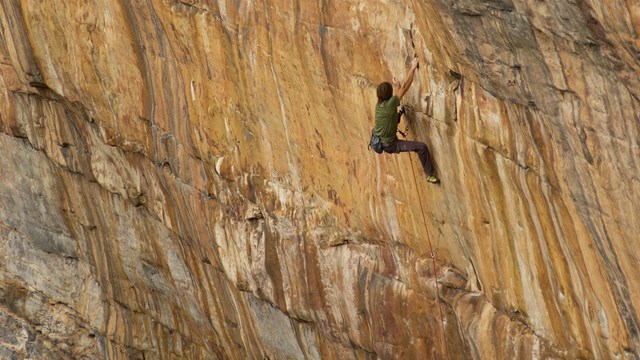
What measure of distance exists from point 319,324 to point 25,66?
6.90m

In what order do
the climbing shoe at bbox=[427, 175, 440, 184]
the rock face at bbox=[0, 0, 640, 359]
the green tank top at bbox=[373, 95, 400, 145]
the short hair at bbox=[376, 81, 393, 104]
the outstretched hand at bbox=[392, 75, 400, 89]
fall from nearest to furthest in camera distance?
the rock face at bbox=[0, 0, 640, 359], the short hair at bbox=[376, 81, 393, 104], the green tank top at bbox=[373, 95, 400, 145], the outstretched hand at bbox=[392, 75, 400, 89], the climbing shoe at bbox=[427, 175, 440, 184]

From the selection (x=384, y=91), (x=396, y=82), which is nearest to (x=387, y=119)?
(x=384, y=91)

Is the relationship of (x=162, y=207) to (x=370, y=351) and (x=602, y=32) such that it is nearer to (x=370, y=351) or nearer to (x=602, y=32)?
(x=370, y=351)

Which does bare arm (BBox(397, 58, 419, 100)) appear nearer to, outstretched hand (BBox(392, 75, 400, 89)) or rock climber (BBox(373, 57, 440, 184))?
rock climber (BBox(373, 57, 440, 184))

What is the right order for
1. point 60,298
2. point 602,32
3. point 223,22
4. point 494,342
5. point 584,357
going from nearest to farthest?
point 602,32 < point 584,357 < point 494,342 < point 223,22 < point 60,298

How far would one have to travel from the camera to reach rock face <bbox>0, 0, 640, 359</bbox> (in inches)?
447

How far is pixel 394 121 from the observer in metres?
13.3

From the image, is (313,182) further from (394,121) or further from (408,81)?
(408,81)

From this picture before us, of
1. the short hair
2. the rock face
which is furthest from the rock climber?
the rock face

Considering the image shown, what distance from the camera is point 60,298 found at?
2372cm

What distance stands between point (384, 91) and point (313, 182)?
10.6 ft

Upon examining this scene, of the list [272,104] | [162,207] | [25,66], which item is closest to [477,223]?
[272,104]

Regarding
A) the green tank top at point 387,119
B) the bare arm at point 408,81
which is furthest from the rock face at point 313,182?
the green tank top at point 387,119

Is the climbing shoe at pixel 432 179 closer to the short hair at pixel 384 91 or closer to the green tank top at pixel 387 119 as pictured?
the green tank top at pixel 387 119
